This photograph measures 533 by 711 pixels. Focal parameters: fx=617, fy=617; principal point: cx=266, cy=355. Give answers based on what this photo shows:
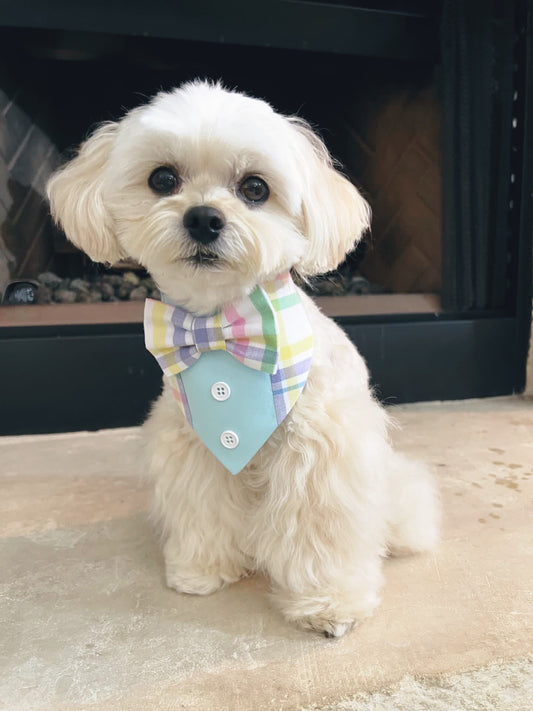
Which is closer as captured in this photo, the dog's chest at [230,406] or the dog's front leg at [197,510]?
the dog's chest at [230,406]

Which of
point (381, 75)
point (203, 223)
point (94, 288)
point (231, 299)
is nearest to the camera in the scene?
point (203, 223)

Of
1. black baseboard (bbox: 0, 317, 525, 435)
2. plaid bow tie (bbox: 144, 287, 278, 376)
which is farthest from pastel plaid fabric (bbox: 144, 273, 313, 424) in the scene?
black baseboard (bbox: 0, 317, 525, 435)

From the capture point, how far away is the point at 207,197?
0.86m

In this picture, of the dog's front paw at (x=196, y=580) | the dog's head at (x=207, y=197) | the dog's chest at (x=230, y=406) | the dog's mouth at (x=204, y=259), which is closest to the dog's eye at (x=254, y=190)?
the dog's head at (x=207, y=197)

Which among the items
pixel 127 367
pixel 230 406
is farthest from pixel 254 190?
pixel 127 367

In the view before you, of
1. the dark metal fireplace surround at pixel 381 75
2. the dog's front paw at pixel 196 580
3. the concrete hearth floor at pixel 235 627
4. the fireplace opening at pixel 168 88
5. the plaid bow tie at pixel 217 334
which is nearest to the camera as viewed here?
the concrete hearth floor at pixel 235 627

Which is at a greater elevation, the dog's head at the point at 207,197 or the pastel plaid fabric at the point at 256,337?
the dog's head at the point at 207,197

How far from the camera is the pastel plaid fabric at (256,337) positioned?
888 mm

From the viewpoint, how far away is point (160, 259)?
2.84 feet

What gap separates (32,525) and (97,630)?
0.40 meters

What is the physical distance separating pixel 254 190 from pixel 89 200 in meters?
0.24

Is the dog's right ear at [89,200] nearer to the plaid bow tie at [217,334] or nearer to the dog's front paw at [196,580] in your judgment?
the plaid bow tie at [217,334]

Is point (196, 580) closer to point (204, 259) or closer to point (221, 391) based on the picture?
point (221, 391)

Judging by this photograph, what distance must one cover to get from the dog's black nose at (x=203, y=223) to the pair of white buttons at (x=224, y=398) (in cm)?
22
